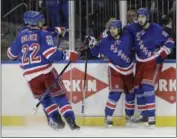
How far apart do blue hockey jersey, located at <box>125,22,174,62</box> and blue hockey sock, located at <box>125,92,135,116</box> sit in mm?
368

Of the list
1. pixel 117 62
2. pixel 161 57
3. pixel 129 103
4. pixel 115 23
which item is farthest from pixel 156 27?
pixel 129 103

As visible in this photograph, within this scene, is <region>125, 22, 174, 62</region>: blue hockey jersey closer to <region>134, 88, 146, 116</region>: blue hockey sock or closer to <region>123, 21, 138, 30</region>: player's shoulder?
<region>123, 21, 138, 30</region>: player's shoulder

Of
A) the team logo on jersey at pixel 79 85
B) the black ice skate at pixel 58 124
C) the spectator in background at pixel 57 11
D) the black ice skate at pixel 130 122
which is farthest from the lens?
the spectator in background at pixel 57 11

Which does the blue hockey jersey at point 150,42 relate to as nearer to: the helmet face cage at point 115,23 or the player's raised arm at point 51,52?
the helmet face cage at point 115,23

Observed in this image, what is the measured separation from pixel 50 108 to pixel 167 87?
4.06 feet

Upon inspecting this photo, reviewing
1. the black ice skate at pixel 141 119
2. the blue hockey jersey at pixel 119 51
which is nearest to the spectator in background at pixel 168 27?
the blue hockey jersey at pixel 119 51

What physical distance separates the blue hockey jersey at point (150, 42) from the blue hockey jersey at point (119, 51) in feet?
0.26

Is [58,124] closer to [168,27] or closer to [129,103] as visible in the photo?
[129,103]

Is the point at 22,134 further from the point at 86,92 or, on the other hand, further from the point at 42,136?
the point at 86,92

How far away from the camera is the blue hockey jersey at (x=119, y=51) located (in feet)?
22.4

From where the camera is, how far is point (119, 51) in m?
6.82

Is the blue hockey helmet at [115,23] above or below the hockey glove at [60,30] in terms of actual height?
above

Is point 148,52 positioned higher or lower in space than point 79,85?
higher

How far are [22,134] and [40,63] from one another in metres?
0.69
